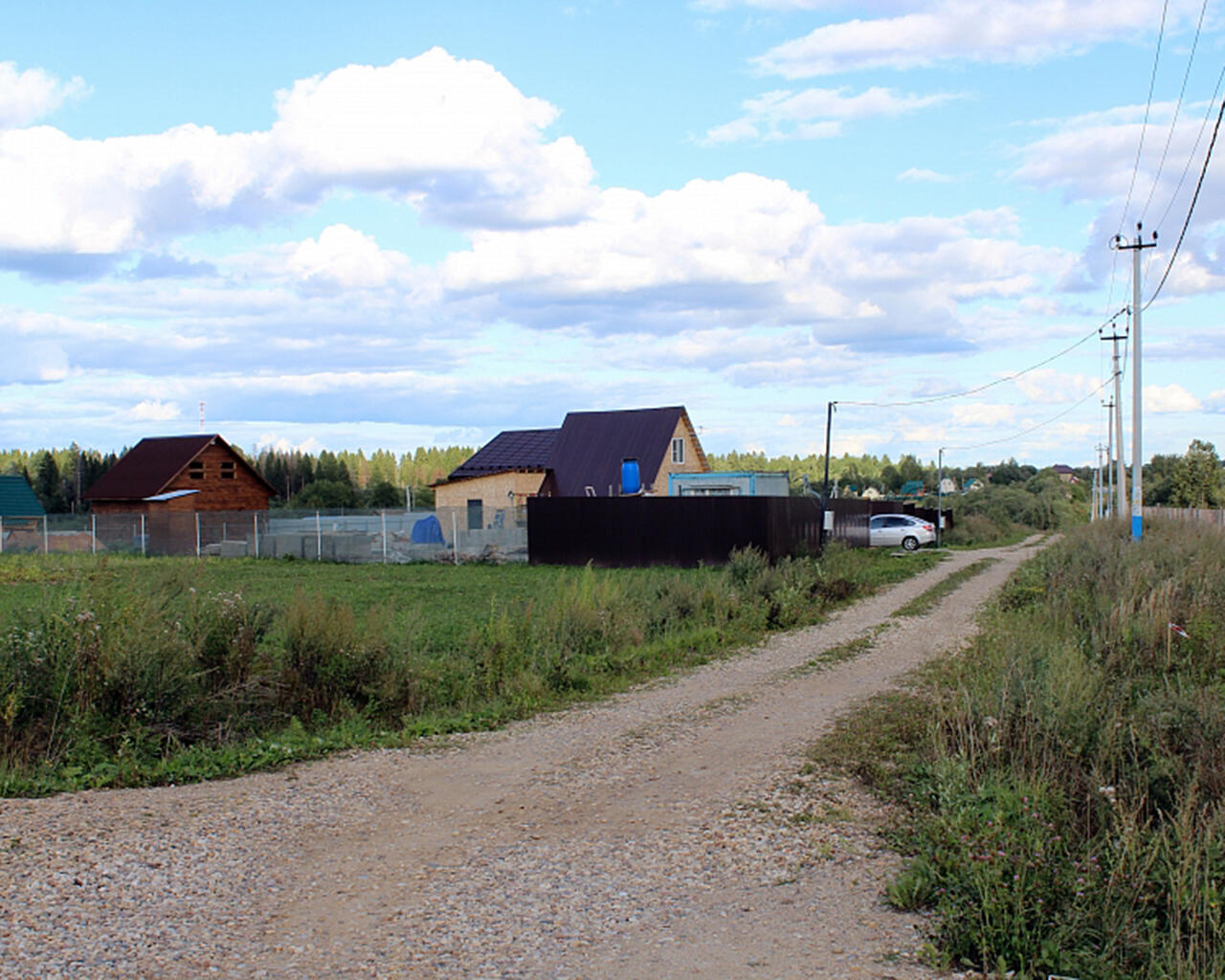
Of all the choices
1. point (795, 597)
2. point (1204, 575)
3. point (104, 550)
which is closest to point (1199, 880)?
point (1204, 575)

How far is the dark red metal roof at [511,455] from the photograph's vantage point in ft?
163

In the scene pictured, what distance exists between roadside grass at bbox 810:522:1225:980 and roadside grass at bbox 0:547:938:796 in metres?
3.50

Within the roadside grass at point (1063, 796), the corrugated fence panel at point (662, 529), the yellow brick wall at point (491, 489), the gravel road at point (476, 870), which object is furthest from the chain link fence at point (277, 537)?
the gravel road at point (476, 870)

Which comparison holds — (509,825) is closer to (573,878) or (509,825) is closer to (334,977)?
(573,878)

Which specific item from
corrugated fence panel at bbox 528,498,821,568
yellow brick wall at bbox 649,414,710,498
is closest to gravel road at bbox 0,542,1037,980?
corrugated fence panel at bbox 528,498,821,568

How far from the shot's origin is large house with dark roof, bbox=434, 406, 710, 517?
47.8 meters

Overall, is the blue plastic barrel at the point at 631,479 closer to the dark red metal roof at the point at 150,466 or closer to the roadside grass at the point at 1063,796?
the dark red metal roof at the point at 150,466

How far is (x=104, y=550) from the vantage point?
3816cm

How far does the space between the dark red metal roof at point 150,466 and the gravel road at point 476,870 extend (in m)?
48.7

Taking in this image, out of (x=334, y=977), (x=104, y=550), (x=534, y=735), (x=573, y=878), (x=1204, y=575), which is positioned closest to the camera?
(x=334, y=977)

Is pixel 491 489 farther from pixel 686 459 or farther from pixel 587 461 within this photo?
pixel 686 459

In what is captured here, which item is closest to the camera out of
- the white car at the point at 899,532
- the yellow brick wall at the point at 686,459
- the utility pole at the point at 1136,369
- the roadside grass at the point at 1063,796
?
the roadside grass at the point at 1063,796

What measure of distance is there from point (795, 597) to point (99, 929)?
45.0ft

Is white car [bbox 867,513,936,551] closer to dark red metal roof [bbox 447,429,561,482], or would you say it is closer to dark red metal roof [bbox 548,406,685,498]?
dark red metal roof [bbox 548,406,685,498]
